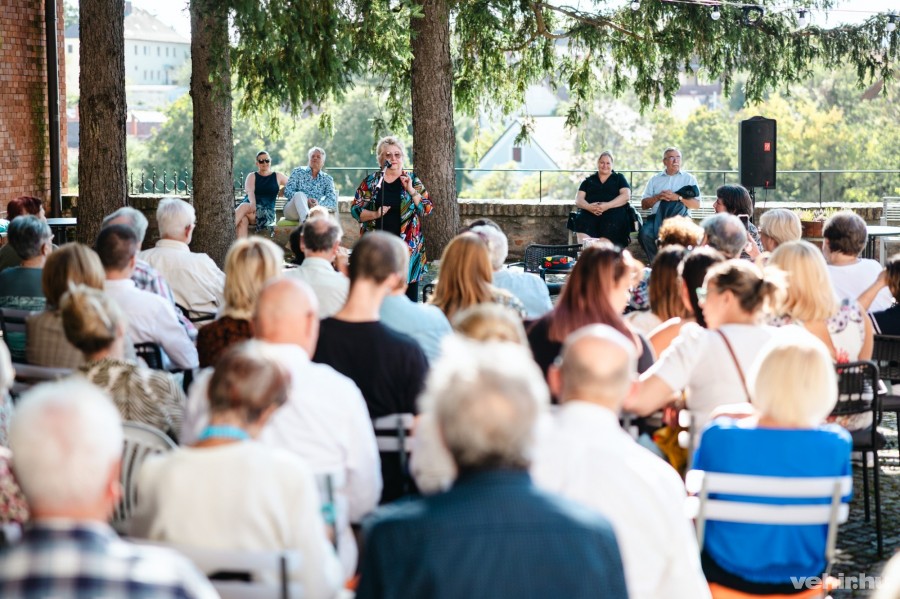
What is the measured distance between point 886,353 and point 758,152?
9.92 m

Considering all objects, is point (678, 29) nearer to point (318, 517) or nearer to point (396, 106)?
point (396, 106)

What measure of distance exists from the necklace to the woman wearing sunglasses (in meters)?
11.0

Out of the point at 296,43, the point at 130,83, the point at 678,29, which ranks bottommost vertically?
the point at 296,43

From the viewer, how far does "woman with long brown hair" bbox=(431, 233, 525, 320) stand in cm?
552

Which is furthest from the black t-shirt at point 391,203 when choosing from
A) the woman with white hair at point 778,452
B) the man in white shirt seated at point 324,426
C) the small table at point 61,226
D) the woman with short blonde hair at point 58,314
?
the woman with white hair at point 778,452

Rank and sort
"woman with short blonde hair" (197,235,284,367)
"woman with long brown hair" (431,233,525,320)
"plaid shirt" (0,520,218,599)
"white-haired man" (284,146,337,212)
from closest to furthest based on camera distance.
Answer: "plaid shirt" (0,520,218,599)
"woman with short blonde hair" (197,235,284,367)
"woman with long brown hair" (431,233,525,320)
"white-haired man" (284,146,337,212)

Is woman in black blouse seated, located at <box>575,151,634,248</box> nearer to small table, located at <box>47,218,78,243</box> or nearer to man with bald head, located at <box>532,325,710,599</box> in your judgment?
small table, located at <box>47,218,78,243</box>

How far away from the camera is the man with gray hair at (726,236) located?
6.62 metres

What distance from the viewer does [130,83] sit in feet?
450

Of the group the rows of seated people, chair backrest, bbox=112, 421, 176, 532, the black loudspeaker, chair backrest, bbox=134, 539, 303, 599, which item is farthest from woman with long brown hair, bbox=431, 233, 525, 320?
the black loudspeaker

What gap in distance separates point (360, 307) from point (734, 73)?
11.4m

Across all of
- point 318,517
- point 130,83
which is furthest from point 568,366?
point 130,83

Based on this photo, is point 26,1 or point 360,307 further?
point 26,1

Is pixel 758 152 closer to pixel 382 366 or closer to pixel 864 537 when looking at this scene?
pixel 864 537
